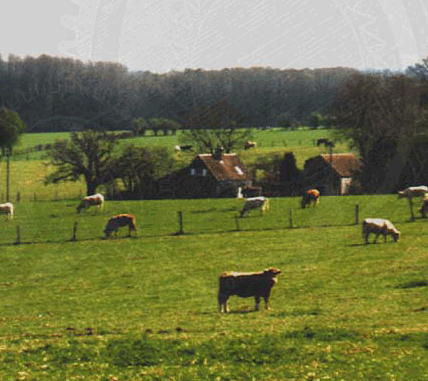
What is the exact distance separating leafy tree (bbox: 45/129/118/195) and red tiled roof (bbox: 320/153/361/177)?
26863 mm

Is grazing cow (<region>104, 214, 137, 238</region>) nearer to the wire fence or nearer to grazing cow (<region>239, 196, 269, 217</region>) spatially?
the wire fence

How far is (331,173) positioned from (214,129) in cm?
2417

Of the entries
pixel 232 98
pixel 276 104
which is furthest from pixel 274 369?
pixel 276 104

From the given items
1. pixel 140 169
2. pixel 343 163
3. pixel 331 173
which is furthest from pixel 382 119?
pixel 140 169

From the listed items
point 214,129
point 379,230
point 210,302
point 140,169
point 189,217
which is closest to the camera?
point 210,302

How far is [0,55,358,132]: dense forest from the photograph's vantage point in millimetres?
71500

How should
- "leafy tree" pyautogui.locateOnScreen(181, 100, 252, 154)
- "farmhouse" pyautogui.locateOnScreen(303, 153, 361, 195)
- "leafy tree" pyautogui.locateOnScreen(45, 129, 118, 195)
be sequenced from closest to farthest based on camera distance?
"leafy tree" pyautogui.locateOnScreen(45, 129, 118, 195)
"farmhouse" pyautogui.locateOnScreen(303, 153, 361, 195)
"leafy tree" pyautogui.locateOnScreen(181, 100, 252, 154)

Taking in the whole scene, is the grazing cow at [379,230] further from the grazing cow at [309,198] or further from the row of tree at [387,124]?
the row of tree at [387,124]

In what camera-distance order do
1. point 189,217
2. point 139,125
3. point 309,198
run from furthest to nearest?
point 139,125, point 309,198, point 189,217

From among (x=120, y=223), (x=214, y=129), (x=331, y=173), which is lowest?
(x=120, y=223)

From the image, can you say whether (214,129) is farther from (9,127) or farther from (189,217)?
(189,217)

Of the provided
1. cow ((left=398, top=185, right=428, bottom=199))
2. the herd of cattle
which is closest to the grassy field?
the herd of cattle

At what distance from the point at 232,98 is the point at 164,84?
1689 centimetres

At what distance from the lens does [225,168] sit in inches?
3469
